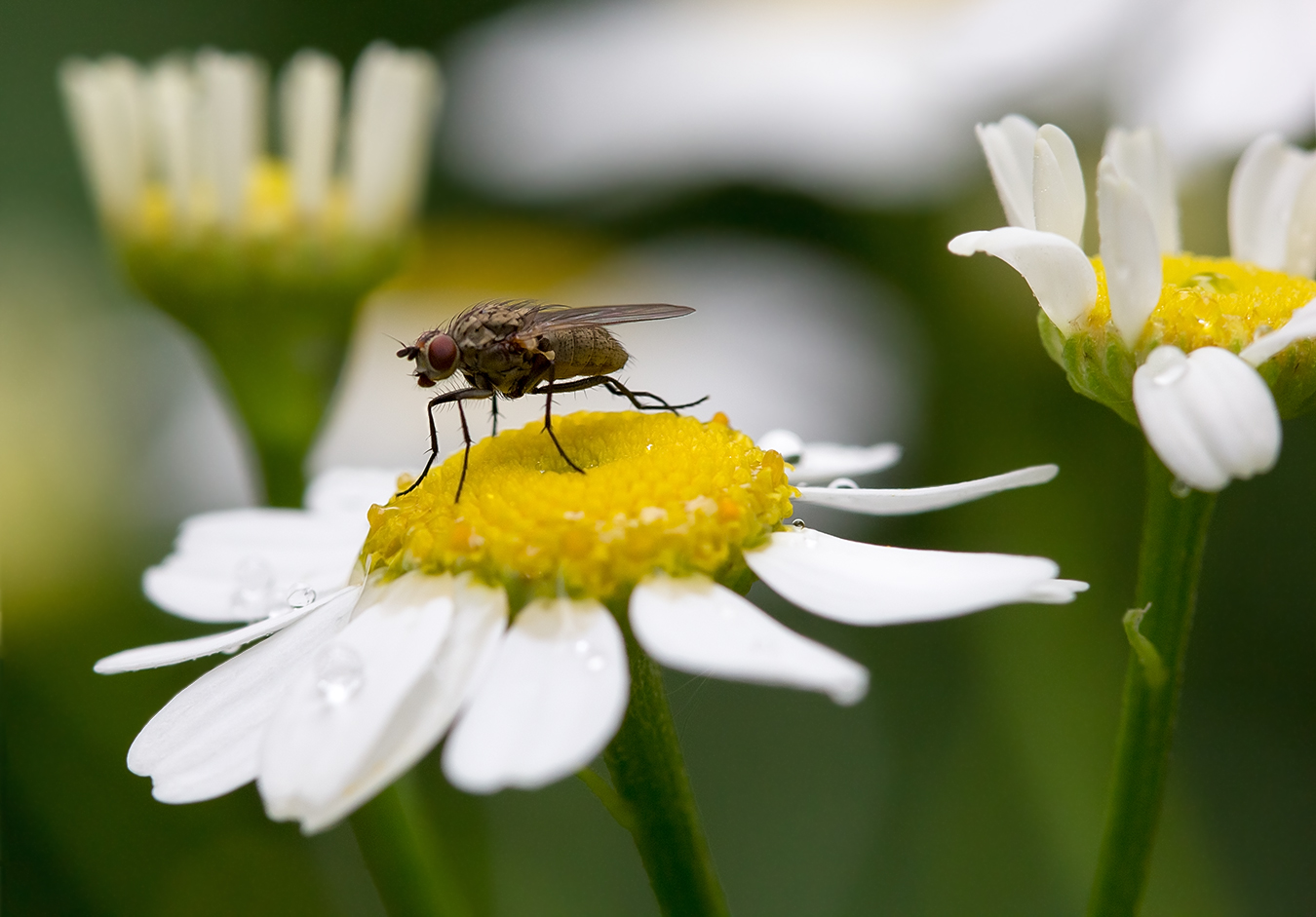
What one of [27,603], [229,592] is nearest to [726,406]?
[27,603]

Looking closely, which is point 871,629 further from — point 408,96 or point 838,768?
point 408,96

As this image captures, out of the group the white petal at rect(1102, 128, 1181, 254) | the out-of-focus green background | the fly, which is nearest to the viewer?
the white petal at rect(1102, 128, 1181, 254)

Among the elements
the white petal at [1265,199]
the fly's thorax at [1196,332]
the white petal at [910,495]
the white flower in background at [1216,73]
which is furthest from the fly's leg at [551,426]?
the white flower in background at [1216,73]

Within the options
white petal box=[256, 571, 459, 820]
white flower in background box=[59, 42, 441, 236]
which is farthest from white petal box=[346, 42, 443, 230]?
white petal box=[256, 571, 459, 820]

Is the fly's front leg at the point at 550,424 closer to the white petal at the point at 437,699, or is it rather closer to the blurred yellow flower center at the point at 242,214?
the white petal at the point at 437,699

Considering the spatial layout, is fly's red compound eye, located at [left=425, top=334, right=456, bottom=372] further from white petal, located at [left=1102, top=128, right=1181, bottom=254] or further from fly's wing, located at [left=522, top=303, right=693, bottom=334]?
white petal, located at [left=1102, top=128, right=1181, bottom=254]
